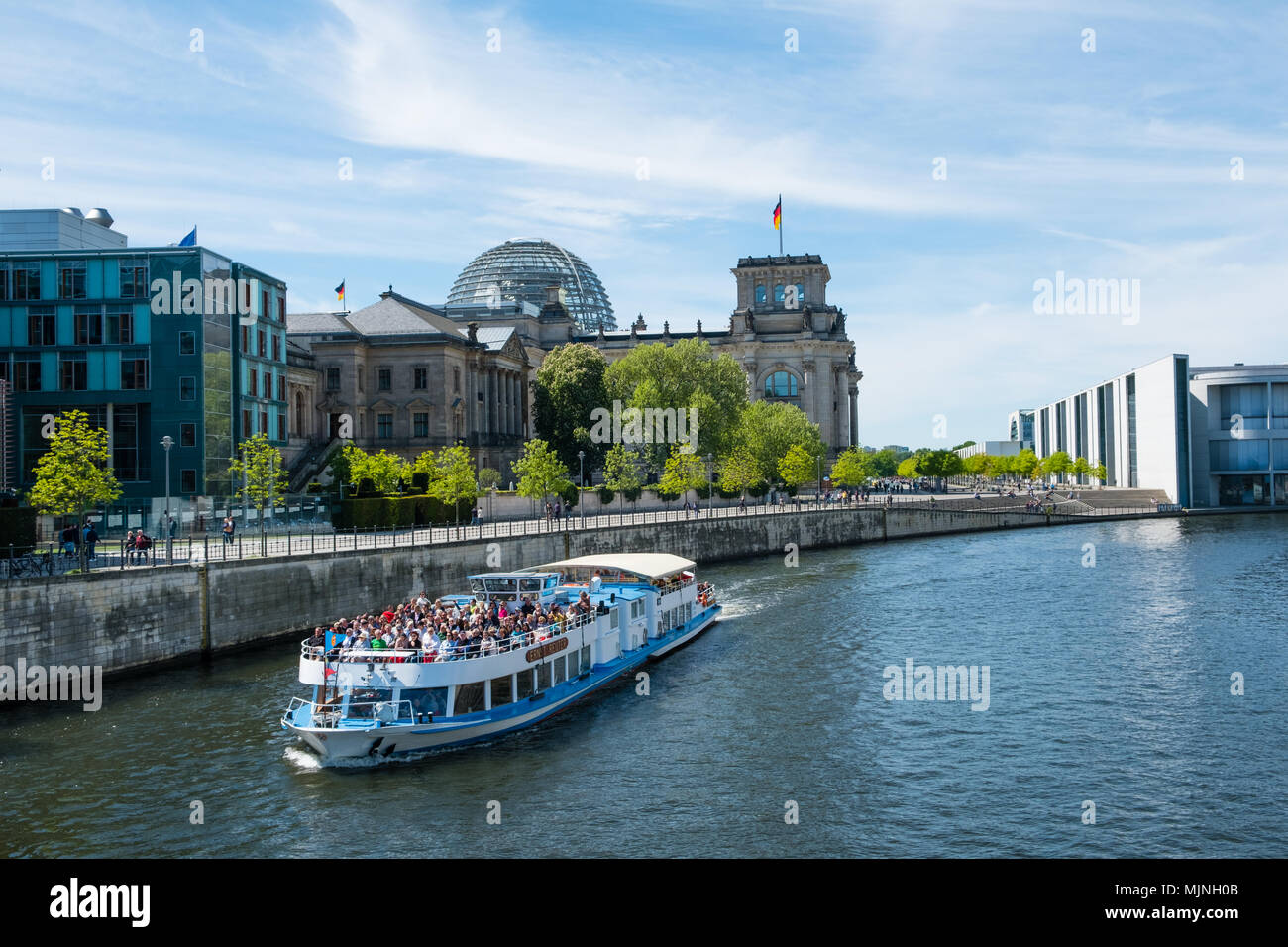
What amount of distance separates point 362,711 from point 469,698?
3.43m

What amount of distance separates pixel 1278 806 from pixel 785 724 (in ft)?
46.4

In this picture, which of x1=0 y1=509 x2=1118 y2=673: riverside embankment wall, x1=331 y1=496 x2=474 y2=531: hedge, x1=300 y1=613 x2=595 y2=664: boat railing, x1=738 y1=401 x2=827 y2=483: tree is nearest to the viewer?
x1=300 y1=613 x2=595 y2=664: boat railing

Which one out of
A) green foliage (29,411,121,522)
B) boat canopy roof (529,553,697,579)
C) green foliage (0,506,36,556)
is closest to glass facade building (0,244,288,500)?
green foliage (29,411,121,522)

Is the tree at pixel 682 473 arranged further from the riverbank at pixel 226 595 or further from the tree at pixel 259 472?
the tree at pixel 259 472

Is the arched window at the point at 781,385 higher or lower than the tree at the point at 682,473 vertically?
higher

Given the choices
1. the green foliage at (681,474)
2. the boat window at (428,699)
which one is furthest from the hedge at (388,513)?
the boat window at (428,699)

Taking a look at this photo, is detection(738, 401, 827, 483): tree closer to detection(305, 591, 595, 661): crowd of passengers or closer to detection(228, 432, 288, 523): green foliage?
detection(228, 432, 288, 523): green foliage

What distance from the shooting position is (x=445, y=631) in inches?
1399

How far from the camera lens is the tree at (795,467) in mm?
123688

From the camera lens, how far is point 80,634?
40406 mm

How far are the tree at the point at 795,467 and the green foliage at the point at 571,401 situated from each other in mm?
21362

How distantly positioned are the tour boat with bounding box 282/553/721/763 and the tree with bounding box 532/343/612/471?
223 feet

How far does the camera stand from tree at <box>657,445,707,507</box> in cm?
10769

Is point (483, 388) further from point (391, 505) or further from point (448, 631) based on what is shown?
point (448, 631)
